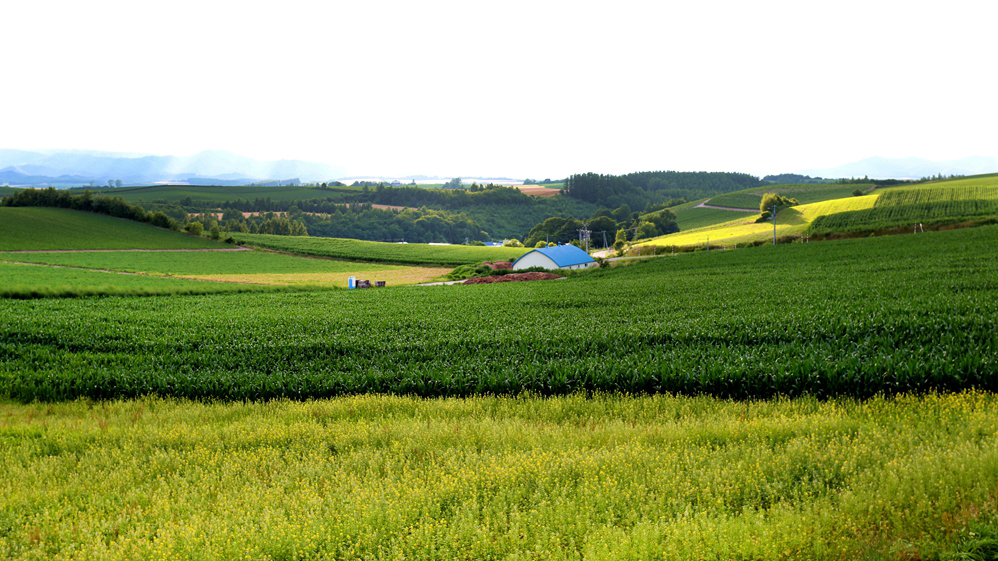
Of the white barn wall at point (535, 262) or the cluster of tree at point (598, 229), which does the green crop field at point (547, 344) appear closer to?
the white barn wall at point (535, 262)

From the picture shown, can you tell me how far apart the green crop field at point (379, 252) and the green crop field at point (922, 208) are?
50176 millimetres

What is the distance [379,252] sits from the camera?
303 feet

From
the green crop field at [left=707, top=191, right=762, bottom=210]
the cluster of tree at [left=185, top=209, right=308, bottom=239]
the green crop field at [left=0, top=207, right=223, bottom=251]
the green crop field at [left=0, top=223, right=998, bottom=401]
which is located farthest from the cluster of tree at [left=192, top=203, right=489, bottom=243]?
the green crop field at [left=0, top=223, right=998, bottom=401]

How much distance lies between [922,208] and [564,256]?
5944cm

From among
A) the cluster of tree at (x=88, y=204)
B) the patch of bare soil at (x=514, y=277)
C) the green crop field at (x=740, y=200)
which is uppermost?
the green crop field at (x=740, y=200)

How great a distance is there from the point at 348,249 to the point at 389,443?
88.1 metres

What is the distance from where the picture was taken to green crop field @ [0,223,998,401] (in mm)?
14195

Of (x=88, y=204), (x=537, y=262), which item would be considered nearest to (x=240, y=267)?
(x=537, y=262)

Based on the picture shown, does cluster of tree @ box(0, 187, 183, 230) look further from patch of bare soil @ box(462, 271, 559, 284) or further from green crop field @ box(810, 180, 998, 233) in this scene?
green crop field @ box(810, 180, 998, 233)

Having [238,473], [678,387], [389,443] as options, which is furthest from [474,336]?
[238,473]

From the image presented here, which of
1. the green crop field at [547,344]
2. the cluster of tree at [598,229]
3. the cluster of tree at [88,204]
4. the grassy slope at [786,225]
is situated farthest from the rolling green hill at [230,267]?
the cluster of tree at [598,229]

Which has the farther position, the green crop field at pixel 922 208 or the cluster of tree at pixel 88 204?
the cluster of tree at pixel 88 204

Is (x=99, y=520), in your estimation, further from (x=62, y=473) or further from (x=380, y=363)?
(x=380, y=363)

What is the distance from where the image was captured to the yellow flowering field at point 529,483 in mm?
6695
